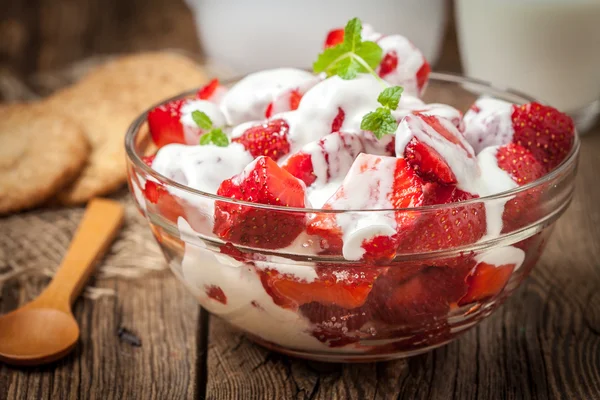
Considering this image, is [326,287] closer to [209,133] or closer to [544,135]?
[209,133]

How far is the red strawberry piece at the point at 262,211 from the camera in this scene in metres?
0.98

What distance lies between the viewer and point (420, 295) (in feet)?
3.45

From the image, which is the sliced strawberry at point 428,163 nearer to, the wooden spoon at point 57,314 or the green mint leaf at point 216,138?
the green mint leaf at point 216,138

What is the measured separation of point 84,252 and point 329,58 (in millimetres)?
694

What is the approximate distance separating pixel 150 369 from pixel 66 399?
0.15m

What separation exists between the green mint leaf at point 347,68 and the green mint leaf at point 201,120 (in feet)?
0.80

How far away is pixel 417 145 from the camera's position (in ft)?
3.37

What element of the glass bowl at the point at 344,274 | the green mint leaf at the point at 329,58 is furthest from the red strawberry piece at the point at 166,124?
the green mint leaf at the point at 329,58

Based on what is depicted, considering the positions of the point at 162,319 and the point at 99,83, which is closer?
the point at 162,319

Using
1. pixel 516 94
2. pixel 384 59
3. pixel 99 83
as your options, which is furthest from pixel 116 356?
pixel 99 83

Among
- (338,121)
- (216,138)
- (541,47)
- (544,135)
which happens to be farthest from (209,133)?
(541,47)

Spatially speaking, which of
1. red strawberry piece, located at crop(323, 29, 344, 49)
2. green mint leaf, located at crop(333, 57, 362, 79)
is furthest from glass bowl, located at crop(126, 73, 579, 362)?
red strawberry piece, located at crop(323, 29, 344, 49)

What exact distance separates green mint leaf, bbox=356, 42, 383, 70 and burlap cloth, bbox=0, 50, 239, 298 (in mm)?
666

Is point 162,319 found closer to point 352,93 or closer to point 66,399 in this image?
point 66,399
